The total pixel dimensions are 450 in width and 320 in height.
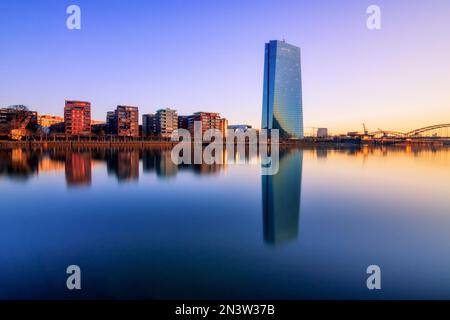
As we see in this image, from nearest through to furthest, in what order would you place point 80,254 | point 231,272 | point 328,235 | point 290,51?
1. point 231,272
2. point 80,254
3. point 328,235
4. point 290,51

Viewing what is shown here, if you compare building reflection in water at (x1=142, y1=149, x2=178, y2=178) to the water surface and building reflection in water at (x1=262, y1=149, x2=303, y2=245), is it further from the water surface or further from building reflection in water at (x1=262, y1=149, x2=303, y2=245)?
building reflection in water at (x1=262, y1=149, x2=303, y2=245)

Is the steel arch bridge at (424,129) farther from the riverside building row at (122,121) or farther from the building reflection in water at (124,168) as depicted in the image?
the building reflection in water at (124,168)

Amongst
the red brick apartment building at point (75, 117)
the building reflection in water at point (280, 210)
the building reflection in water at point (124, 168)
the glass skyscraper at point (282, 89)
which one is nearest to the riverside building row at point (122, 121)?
the red brick apartment building at point (75, 117)

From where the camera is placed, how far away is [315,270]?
245 inches

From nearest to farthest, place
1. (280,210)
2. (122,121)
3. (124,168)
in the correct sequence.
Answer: (280,210) → (124,168) → (122,121)

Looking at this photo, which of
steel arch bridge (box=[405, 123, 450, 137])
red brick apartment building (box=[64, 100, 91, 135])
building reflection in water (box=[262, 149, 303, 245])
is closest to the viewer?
building reflection in water (box=[262, 149, 303, 245])

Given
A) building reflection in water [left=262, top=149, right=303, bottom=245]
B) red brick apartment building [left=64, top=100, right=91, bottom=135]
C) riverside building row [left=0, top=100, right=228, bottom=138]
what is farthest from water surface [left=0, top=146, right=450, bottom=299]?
red brick apartment building [left=64, top=100, right=91, bottom=135]

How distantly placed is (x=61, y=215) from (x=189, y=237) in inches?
234

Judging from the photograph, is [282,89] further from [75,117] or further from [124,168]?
[124,168]

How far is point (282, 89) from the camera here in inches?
4653

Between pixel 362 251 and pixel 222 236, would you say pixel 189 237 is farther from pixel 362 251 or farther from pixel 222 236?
pixel 362 251

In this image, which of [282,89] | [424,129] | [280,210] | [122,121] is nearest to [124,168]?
[280,210]

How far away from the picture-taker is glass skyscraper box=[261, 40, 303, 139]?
117 meters
